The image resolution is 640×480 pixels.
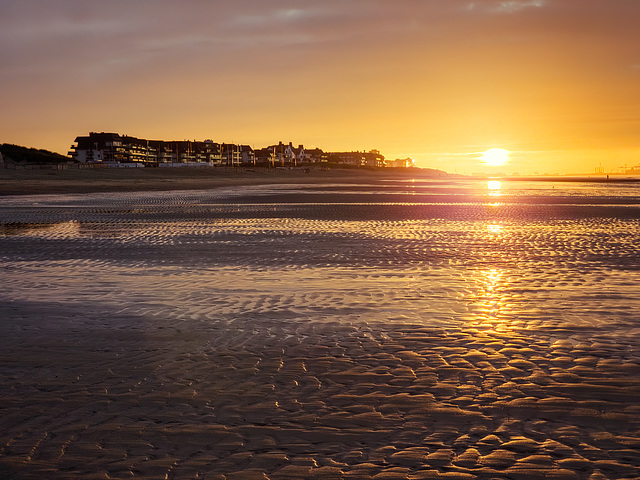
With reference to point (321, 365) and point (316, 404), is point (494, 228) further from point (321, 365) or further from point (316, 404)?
point (316, 404)

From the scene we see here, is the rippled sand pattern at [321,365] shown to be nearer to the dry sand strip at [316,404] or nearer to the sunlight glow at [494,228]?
the dry sand strip at [316,404]

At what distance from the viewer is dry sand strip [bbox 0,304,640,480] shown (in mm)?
4773

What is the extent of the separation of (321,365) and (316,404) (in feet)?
4.17

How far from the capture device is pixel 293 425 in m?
5.50

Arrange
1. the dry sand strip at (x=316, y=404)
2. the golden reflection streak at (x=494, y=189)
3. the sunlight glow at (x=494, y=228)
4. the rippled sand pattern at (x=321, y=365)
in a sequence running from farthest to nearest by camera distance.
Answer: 1. the golden reflection streak at (x=494, y=189)
2. the sunlight glow at (x=494, y=228)
3. the rippled sand pattern at (x=321, y=365)
4. the dry sand strip at (x=316, y=404)

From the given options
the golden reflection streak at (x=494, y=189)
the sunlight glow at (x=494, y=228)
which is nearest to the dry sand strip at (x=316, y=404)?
the sunlight glow at (x=494, y=228)

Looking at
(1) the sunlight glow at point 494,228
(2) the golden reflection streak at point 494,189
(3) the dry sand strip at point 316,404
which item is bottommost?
(3) the dry sand strip at point 316,404

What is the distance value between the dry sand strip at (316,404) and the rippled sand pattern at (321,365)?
23 mm

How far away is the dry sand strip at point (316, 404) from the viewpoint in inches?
188

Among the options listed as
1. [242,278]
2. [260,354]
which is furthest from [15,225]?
[260,354]

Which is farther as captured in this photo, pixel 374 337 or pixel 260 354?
pixel 374 337

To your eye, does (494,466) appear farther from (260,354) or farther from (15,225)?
(15,225)

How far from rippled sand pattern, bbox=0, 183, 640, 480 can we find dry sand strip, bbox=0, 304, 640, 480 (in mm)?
23

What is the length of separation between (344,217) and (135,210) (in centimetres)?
1201
